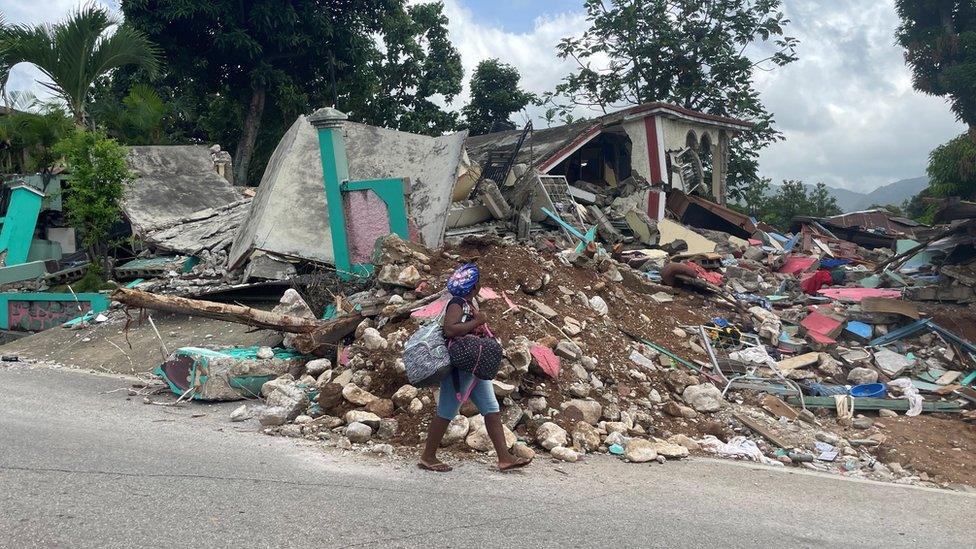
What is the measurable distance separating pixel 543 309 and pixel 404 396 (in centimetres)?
219

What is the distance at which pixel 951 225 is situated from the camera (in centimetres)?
1007

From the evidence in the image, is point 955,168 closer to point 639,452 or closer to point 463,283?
point 639,452

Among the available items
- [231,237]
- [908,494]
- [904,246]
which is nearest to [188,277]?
[231,237]

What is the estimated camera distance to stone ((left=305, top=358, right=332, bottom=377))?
23.9 ft

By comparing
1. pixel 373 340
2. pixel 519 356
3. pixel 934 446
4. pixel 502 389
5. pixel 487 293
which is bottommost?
pixel 934 446

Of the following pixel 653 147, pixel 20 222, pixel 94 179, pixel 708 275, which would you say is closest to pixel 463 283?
pixel 708 275

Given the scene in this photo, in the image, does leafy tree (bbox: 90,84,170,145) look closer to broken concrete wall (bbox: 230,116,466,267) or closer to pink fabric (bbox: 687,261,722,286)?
broken concrete wall (bbox: 230,116,466,267)

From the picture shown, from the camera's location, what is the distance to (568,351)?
7020mm

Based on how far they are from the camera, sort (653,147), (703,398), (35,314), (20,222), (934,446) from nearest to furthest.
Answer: (934,446) < (703,398) < (35,314) < (20,222) < (653,147)

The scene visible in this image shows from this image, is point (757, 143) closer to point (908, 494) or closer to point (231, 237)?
point (231, 237)

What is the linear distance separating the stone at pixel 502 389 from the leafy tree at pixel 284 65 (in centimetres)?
1675

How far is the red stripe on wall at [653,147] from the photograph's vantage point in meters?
17.2

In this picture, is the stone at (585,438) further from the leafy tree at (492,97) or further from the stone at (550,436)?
the leafy tree at (492,97)

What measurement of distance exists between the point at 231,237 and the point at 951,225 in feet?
35.7
